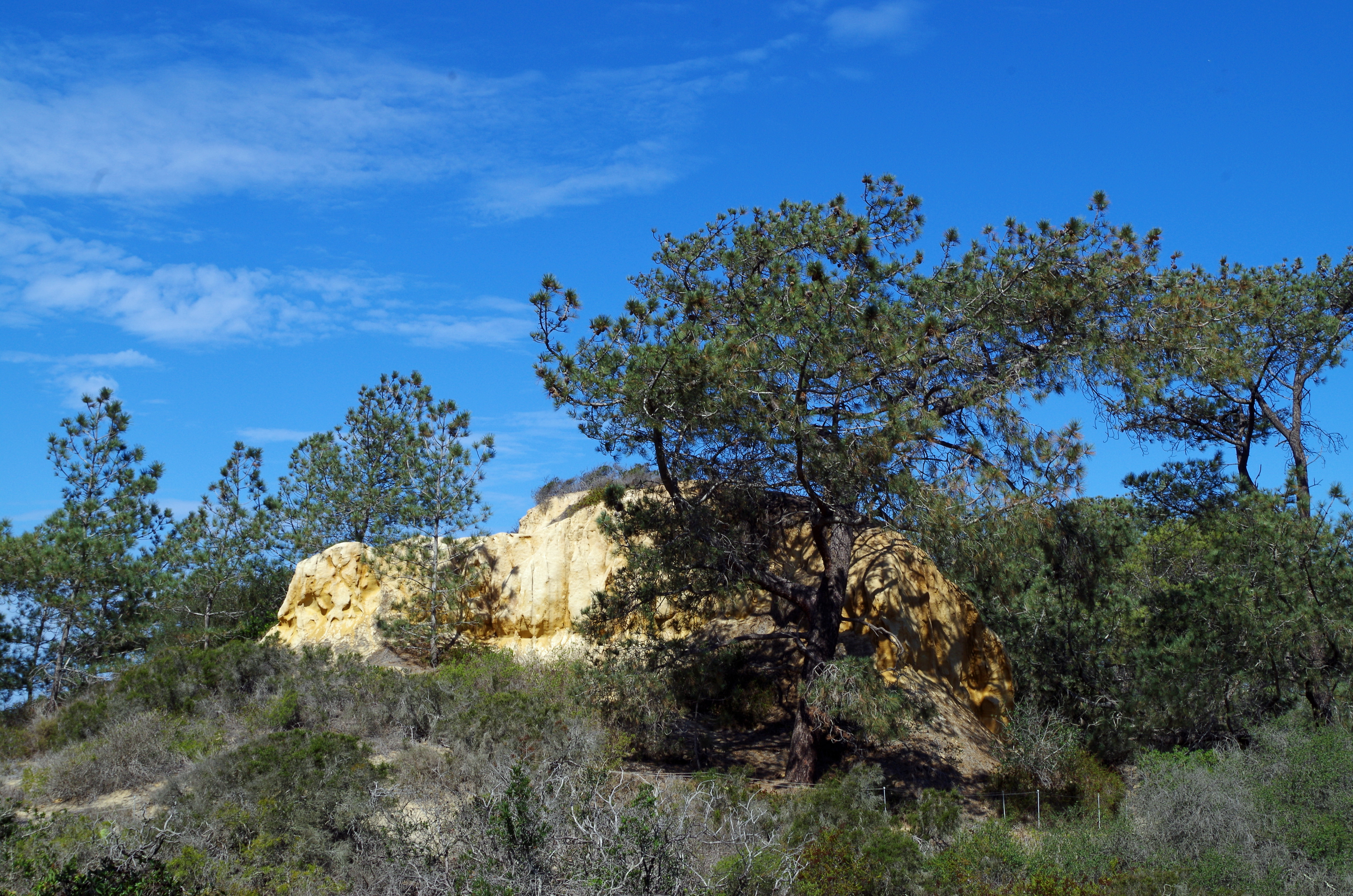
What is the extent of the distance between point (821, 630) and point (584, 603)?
6262 mm

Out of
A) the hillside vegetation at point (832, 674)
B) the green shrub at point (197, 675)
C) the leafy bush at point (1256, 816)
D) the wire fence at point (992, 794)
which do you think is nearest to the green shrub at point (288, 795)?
the hillside vegetation at point (832, 674)

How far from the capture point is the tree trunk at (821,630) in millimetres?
14492

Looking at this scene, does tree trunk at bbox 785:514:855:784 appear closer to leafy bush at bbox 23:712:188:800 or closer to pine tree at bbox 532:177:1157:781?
pine tree at bbox 532:177:1157:781

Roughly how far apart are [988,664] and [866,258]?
7.92 metres

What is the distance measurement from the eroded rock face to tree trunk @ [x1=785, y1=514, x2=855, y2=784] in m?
0.73

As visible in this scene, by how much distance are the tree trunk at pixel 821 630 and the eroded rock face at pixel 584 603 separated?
73cm

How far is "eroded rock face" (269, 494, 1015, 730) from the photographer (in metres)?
17.0

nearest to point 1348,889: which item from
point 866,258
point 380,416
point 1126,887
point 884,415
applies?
point 1126,887

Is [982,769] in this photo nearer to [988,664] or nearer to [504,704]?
[988,664]

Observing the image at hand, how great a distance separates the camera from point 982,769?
15.9 m

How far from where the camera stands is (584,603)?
19.8 metres

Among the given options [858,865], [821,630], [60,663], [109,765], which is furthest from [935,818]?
[60,663]

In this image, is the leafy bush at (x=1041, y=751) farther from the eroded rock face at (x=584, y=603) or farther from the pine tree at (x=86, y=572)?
the pine tree at (x=86, y=572)

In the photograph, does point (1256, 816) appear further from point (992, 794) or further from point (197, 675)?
point (197, 675)
